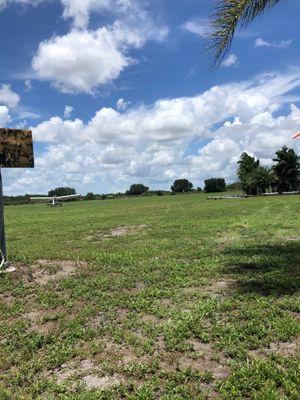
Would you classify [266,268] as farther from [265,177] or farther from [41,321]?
[265,177]

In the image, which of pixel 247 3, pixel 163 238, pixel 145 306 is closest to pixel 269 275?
pixel 145 306

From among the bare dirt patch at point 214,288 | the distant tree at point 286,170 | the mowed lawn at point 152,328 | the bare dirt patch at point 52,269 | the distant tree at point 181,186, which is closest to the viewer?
the mowed lawn at point 152,328

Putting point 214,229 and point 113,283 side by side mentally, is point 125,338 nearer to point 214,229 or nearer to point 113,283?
point 113,283

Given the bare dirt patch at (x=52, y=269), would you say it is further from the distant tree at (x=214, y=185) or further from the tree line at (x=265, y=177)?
the distant tree at (x=214, y=185)

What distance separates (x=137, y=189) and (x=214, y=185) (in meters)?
21.7

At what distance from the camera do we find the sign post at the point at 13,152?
8.84 metres

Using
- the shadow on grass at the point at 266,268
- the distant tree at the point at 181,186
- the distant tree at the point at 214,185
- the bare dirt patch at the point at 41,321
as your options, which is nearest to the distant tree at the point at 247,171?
the distant tree at the point at 214,185

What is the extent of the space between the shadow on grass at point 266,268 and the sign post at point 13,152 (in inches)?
183

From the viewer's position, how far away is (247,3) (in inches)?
341

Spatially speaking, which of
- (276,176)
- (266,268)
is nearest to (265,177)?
(276,176)

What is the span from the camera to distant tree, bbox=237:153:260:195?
8994cm

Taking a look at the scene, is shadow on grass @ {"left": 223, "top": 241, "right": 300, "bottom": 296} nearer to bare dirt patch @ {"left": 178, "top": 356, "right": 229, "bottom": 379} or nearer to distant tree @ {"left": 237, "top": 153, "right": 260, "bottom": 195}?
bare dirt patch @ {"left": 178, "top": 356, "right": 229, "bottom": 379}

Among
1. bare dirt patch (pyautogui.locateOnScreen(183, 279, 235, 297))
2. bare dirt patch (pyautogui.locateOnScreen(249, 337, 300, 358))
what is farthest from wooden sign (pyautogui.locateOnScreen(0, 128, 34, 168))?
bare dirt patch (pyautogui.locateOnScreen(249, 337, 300, 358))

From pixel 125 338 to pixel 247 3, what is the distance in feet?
23.0
